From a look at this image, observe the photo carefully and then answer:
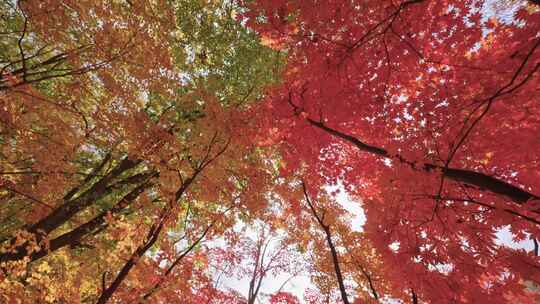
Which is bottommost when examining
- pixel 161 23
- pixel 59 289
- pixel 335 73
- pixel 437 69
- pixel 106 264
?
pixel 59 289

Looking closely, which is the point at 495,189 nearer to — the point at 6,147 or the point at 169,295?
the point at 169,295

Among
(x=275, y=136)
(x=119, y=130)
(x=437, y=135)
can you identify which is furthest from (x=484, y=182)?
(x=119, y=130)

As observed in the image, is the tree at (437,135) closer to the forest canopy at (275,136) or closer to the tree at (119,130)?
the forest canopy at (275,136)

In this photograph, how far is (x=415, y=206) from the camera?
3.95 m

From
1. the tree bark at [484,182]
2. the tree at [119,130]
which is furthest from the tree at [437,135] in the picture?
the tree at [119,130]

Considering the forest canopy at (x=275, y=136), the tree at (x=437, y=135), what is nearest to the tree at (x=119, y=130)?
the forest canopy at (x=275, y=136)

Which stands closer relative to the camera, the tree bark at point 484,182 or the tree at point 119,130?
the tree bark at point 484,182

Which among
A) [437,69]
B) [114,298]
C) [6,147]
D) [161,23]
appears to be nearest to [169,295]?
[114,298]

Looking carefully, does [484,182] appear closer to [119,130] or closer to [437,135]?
[437,135]

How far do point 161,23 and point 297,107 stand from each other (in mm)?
3981

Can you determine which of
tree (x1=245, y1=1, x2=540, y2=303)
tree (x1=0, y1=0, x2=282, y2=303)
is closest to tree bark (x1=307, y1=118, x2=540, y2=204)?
tree (x1=245, y1=1, x2=540, y2=303)

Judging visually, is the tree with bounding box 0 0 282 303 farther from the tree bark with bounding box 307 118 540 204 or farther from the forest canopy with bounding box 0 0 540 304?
the tree bark with bounding box 307 118 540 204

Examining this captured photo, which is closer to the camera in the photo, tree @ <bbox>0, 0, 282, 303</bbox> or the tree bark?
the tree bark

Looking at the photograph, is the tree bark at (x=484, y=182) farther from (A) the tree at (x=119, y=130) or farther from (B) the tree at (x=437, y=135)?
(A) the tree at (x=119, y=130)
